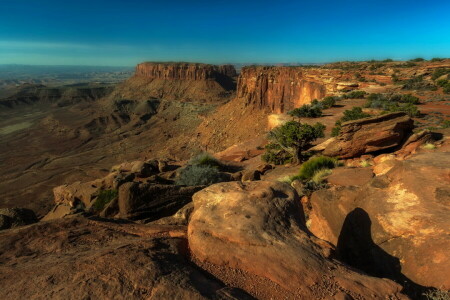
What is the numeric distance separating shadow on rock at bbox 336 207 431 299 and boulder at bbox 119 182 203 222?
5.18 m

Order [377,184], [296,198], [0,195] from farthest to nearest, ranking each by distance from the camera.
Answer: [0,195] < [377,184] < [296,198]

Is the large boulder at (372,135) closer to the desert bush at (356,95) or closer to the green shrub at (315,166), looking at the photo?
the green shrub at (315,166)

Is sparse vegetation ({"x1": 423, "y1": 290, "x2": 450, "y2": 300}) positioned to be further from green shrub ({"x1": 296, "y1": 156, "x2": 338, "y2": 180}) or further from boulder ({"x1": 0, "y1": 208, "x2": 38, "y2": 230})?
boulder ({"x1": 0, "y1": 208, "x2": 38, "y2": 230})

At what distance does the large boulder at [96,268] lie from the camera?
307 centimetres

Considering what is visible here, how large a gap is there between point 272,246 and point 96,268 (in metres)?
2.55

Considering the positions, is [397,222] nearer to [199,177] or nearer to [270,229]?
[270,229]

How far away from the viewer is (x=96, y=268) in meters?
3.43

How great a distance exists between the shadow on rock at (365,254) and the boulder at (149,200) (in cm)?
518

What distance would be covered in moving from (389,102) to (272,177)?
1387cm

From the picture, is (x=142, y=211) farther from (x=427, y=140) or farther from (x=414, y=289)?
(x=427, y=140)

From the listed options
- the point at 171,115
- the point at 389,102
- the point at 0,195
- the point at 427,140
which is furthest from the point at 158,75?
the point at 427,140

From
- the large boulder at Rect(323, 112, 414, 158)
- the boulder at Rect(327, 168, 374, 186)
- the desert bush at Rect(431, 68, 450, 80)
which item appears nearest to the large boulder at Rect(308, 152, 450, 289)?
the boulder at Rect(327, 168, 374, 186)

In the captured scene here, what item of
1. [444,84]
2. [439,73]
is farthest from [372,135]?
[439,73]

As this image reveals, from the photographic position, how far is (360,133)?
12.6 meters
